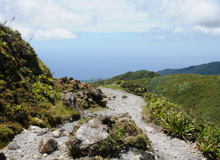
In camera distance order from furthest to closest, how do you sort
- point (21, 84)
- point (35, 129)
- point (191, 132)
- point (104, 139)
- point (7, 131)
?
point (21, 84) < point (191, 132) < point (35, 129) < point (7, 131) < point (104, 139)

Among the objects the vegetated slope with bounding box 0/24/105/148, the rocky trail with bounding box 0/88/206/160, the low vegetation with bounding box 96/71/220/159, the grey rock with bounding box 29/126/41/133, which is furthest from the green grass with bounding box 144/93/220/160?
the grey rock with bounding box 29/126/41/133

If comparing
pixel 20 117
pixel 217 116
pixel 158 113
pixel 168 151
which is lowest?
pixel 217 116

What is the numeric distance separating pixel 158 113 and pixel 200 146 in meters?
6.11

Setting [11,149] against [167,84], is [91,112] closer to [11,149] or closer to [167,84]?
[11,149]

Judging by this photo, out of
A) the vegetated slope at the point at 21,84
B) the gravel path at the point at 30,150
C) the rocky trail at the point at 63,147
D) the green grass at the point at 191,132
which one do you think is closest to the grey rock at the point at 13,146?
the rocky trail at the point at 63,147

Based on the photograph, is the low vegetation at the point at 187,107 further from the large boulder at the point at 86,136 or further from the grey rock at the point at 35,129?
the grey rock at the point at 35,129

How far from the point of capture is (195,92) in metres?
39.4

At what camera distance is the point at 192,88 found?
41188 millimetres

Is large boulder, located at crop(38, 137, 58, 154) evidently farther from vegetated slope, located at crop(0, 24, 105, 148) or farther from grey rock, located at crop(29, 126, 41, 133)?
grey rock, located at crop(29, 126, 41, 133)

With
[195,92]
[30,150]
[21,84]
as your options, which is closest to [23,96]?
[21,84]

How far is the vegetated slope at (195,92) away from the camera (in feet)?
103

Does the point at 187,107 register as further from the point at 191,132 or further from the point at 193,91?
the point at 191,132

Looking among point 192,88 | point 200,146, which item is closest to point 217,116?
point 192,88

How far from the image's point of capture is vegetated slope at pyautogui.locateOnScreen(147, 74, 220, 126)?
3148cm
